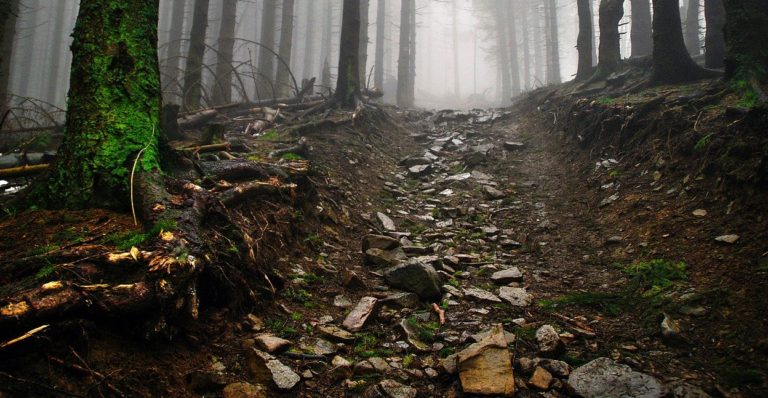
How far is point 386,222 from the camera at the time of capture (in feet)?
17.8

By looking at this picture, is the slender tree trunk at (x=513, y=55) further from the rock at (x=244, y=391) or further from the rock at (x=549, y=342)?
the rock at (x=244, y=391)

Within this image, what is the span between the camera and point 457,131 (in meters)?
11.4

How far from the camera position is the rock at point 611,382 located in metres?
2.12

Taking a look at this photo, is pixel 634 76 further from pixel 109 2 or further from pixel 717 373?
pixel 109 2

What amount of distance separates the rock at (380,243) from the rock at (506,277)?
1129 millimetres

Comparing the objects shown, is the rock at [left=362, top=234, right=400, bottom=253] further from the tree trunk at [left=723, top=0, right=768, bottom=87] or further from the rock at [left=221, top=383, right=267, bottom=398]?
the tree trunk at [left=723, top=0, right=768, bottom=87]

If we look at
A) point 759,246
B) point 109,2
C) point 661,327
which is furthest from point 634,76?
point 109,2

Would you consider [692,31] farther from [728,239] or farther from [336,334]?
[336,334]

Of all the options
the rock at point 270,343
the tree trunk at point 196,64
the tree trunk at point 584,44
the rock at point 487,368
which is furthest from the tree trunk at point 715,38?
the tree trunk at point 196,64

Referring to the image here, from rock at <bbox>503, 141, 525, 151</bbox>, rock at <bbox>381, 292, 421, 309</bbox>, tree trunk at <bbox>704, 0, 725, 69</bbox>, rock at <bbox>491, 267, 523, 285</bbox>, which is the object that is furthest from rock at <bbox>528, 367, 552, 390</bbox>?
tree trunk at <bbox>704, 0, 725, 69</bbox>

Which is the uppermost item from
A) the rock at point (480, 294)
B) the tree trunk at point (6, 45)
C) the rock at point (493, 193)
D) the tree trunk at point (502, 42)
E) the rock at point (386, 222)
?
the tree trunk at point (502, 42)

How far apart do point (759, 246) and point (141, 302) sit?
4151 millimetres

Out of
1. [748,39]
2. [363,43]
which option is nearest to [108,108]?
[748,39]

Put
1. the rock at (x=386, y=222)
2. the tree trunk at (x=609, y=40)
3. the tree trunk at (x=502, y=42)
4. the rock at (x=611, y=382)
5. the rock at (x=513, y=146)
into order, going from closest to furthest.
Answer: the rock at (x=611, y=382) < the rock at (x=386, y=222) < the rock at (x=513, y=146) < the tree trunk at (x=609, y=40) < the tree trunk at (x=502, y=42)
